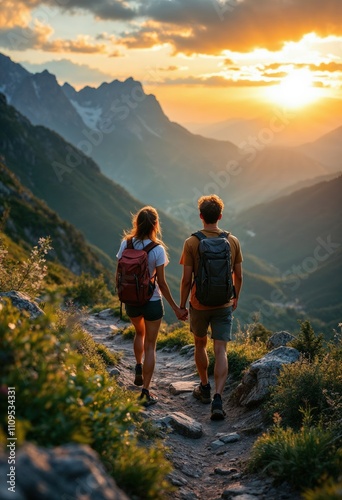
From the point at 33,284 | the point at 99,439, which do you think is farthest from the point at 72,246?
the point at 99,439

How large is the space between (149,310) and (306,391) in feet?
8.41

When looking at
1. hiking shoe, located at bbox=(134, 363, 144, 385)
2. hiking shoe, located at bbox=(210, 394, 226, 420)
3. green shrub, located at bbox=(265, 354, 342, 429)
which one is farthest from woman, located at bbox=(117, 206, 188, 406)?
green shrub, located at bbox=(265, 354, 342, 429)

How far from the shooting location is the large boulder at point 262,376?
26.3ft

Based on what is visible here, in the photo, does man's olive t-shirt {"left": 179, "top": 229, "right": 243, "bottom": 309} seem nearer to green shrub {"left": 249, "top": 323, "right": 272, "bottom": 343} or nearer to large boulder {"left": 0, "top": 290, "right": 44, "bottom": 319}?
large boulder {"left": 0, "top": 290, "right": 44, "bottom": 319}

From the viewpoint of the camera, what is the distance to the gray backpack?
7523 millimetres

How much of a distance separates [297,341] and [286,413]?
2589 millimetres

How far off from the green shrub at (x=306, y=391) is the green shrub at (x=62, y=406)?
2.84 m

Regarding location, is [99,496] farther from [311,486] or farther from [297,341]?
[297,341]

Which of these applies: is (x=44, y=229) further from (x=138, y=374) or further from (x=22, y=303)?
(x=22, y=303)

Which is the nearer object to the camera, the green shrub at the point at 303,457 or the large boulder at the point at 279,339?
the green shrub at the point at 303,457

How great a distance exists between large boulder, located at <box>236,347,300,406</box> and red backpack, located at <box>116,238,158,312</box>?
2287 mm

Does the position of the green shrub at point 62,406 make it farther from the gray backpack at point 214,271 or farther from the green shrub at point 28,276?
the green shrub at point 28,276

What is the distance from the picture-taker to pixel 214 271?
7.52 meters

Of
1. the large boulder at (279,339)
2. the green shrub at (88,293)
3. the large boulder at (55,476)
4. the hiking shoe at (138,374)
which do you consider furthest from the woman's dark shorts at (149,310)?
the green shrub at (88,293)
